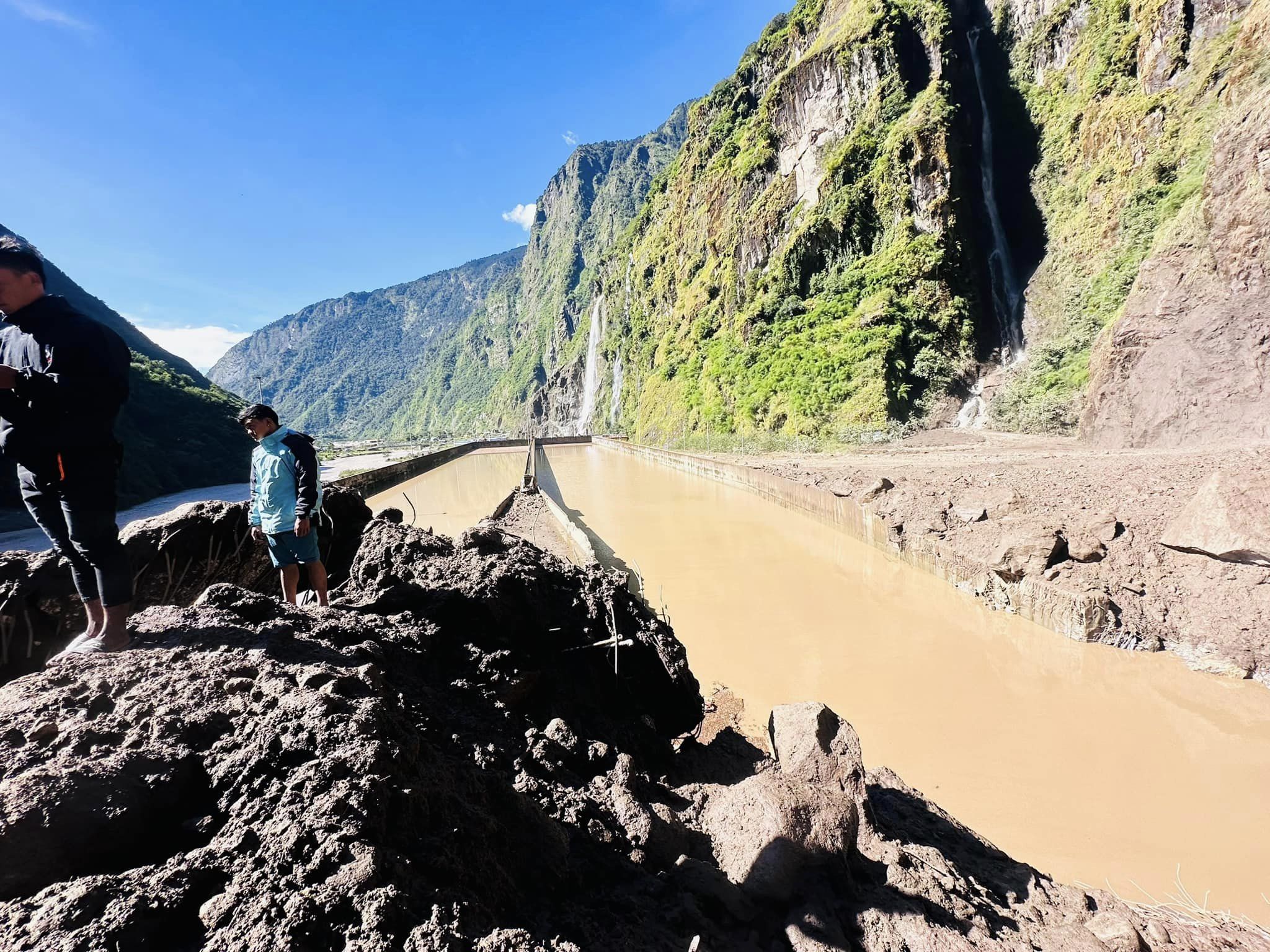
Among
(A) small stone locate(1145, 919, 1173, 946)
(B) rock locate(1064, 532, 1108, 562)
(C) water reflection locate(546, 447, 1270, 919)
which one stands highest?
(B) rock locate(1064, 532, 1108, 562)

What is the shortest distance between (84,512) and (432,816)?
218 centimetres

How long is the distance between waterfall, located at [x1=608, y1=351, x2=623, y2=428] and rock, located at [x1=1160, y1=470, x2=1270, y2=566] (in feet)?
176

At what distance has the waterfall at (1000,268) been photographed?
25922 millimetres

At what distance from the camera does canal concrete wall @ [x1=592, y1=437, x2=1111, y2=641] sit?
6.26 meters

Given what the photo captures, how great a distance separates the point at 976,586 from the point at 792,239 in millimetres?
29648

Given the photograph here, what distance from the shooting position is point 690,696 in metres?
3.64

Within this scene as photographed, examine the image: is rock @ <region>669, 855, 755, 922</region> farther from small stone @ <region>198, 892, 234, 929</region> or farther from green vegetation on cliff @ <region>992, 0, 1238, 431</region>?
green vegetation on cliff @ <region>992, 0, 1238, 431</region>

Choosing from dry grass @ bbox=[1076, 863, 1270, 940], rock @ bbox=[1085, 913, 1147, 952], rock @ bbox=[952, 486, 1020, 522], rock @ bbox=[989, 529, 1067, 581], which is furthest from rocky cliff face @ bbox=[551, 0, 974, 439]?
rock @ bbox=[1085, 913, 1147, 952]

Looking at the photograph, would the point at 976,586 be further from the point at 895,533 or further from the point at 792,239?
the point at 792,239

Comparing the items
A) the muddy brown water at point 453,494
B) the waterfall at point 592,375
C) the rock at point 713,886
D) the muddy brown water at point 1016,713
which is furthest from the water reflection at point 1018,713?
the waterfall at point 592,375

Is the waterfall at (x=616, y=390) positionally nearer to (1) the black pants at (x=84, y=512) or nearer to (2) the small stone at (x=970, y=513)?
(2) the small stone at (x=970, y=513)

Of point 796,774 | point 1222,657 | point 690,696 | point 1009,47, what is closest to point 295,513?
point 690,696

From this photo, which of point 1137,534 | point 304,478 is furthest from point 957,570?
point 304,478

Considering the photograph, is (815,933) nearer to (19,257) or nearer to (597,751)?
(597,751)
